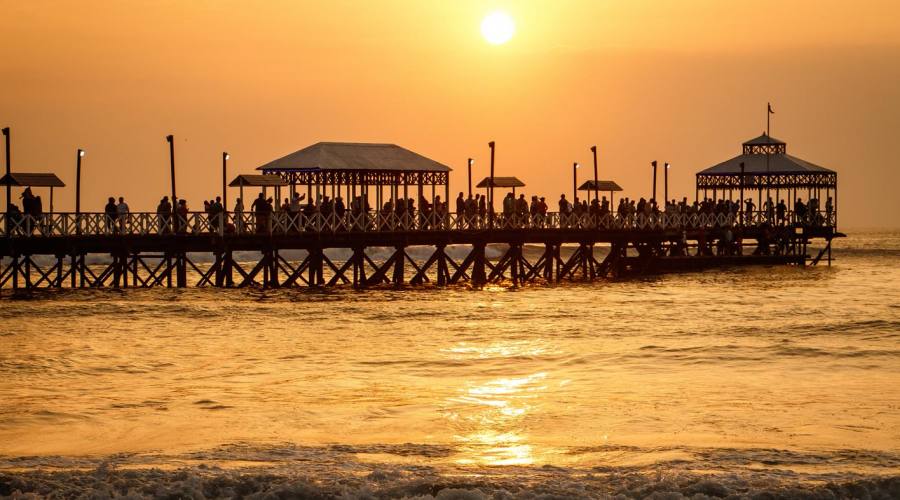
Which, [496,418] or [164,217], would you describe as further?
[164,217]

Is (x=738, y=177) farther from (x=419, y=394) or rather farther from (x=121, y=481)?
(x=121, y=481)

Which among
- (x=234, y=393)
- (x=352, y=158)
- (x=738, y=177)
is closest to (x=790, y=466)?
(x=234, y=393)

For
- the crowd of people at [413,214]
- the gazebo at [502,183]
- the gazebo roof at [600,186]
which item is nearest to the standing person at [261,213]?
the crowd of people at [413,214]

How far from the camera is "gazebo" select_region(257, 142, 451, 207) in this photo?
46.3 m

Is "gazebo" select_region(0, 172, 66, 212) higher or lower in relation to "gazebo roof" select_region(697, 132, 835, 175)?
lower

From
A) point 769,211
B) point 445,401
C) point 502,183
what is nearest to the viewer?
point 445,401

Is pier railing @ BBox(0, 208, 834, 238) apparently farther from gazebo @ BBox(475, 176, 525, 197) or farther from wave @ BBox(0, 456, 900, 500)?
wave @ BBox(0, 456, 900, 500)

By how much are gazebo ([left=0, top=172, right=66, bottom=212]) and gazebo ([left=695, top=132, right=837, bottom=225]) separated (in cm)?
3117

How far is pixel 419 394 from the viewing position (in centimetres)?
2173

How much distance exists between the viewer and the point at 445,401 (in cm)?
2092

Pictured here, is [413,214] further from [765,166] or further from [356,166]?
[765,166]

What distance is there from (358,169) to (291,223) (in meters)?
3.75

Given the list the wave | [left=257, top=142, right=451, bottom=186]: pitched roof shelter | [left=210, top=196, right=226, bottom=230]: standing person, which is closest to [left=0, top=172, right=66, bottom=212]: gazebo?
[left=210, top=196, right=226, bottom=230]: standing person

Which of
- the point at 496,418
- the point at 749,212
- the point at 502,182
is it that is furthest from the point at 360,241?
the point at 496,418
